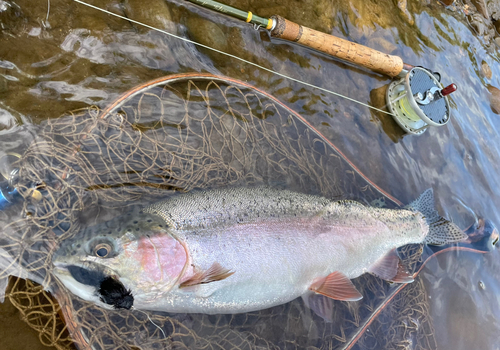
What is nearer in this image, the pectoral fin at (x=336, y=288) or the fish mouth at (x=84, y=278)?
the fish mouth at (x=84, y=278)

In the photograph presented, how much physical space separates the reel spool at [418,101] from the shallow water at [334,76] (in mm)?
180

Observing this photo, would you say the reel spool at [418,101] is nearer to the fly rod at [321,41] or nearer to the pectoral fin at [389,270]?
the fly rod at [321,41]

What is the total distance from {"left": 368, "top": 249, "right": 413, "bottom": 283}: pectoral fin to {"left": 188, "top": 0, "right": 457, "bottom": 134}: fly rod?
1.83 metres

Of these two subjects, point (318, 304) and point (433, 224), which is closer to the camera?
point (318, 304)

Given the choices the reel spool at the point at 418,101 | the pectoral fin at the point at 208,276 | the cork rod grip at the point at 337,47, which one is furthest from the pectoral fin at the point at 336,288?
the cork rod grip at the point at 337,47

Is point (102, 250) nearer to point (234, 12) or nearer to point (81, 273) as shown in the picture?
point (81, 273)

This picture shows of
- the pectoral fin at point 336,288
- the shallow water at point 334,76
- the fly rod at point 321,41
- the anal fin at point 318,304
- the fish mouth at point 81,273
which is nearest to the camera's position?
the fish mouth at point 81,273

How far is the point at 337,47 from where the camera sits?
3.70 meters

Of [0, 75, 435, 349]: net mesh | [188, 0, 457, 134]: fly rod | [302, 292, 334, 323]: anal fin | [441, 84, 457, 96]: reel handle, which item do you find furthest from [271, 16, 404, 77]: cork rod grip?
[302, 292, 334, 323]: anal fin

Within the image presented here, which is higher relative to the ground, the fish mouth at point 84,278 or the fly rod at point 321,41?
the fly rod at point 321,41

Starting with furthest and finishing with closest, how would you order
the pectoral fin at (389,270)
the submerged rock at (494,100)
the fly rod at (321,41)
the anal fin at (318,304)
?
the submerged rock at (494,100) → the fly rod at (321,41) → the pectoral fin at (389,270) → the anal fin at (318,304)

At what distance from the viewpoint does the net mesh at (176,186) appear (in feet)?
6.79

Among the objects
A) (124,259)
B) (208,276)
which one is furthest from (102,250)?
(208,276)

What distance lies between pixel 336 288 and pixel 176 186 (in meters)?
1.63
